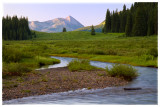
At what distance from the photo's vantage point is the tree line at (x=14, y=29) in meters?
115

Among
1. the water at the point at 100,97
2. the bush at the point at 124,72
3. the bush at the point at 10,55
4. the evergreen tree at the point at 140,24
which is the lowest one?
the water at the point at 100,97

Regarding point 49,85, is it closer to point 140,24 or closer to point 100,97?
point 100,97

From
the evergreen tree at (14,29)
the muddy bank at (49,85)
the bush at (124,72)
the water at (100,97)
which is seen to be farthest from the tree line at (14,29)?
the water at (100,97)

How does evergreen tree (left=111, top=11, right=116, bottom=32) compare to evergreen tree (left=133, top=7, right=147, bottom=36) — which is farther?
evergreen tree (left=111, top=11, right=116, bottom=32)

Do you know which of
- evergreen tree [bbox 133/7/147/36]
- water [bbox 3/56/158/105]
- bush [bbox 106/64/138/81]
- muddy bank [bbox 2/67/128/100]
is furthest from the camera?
evergreen tree [bbox 133/7/147/36]

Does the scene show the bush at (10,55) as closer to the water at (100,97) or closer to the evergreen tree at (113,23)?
the water at (100,97)

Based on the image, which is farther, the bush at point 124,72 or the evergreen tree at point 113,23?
the evergreen tree at point 113,23

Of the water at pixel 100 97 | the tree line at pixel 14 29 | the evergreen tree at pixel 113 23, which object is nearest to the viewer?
the water at pixel 100 97

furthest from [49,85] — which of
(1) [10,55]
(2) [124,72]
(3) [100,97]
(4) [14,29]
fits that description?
(4) [14,29]

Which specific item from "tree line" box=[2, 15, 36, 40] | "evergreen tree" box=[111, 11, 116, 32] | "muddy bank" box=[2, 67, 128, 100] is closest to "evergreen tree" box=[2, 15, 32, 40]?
"tree line" box=[2, 15, 36, 40]

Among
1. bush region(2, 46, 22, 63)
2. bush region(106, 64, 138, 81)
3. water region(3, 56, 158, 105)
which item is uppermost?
bush region(2, 46, 22, 63)

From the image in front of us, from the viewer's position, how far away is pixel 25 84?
1786cm

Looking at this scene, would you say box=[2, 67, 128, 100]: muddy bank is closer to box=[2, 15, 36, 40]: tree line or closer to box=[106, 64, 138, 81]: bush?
box=[106, 64, 138, 81]: bush

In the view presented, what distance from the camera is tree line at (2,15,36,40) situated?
377 feet
